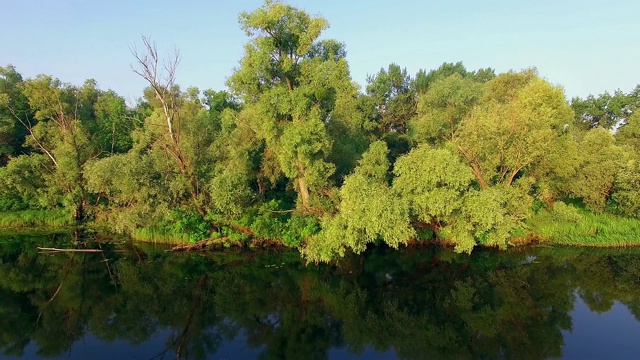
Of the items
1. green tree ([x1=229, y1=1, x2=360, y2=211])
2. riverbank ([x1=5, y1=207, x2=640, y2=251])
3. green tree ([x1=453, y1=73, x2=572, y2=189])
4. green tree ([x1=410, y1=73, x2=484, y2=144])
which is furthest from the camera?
green tree ([x1=410, y1=73, x2=484, y2=144])

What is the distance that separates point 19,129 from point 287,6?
Answer: 108 feet

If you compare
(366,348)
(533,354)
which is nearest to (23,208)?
(366,348)

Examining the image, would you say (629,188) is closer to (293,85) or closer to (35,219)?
(293,85)

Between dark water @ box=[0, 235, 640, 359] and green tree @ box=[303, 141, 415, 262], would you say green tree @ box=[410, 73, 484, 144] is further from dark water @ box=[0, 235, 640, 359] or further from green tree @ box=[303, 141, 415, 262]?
green tree @ box=[303, 141, 415, 262]

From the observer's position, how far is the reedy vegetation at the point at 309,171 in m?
24.1

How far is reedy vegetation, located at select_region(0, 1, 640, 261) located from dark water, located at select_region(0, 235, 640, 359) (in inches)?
82.6

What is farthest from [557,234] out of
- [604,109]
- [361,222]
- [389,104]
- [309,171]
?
[604,109]

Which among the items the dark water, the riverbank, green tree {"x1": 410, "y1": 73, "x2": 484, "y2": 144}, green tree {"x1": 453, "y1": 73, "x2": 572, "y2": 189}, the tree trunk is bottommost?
the dark water

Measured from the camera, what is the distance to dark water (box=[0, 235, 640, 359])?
15242 mm

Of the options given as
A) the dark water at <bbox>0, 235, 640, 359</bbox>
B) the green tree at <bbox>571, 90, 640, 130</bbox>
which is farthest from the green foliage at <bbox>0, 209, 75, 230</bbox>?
the green tree at <bbox>571, 90, 640, 130</bbox>

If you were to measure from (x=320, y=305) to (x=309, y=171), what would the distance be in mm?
10514

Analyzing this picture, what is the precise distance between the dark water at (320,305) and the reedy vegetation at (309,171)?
210 centimetres

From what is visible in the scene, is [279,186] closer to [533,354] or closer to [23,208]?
[23,208]

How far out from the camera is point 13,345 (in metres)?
15.2
